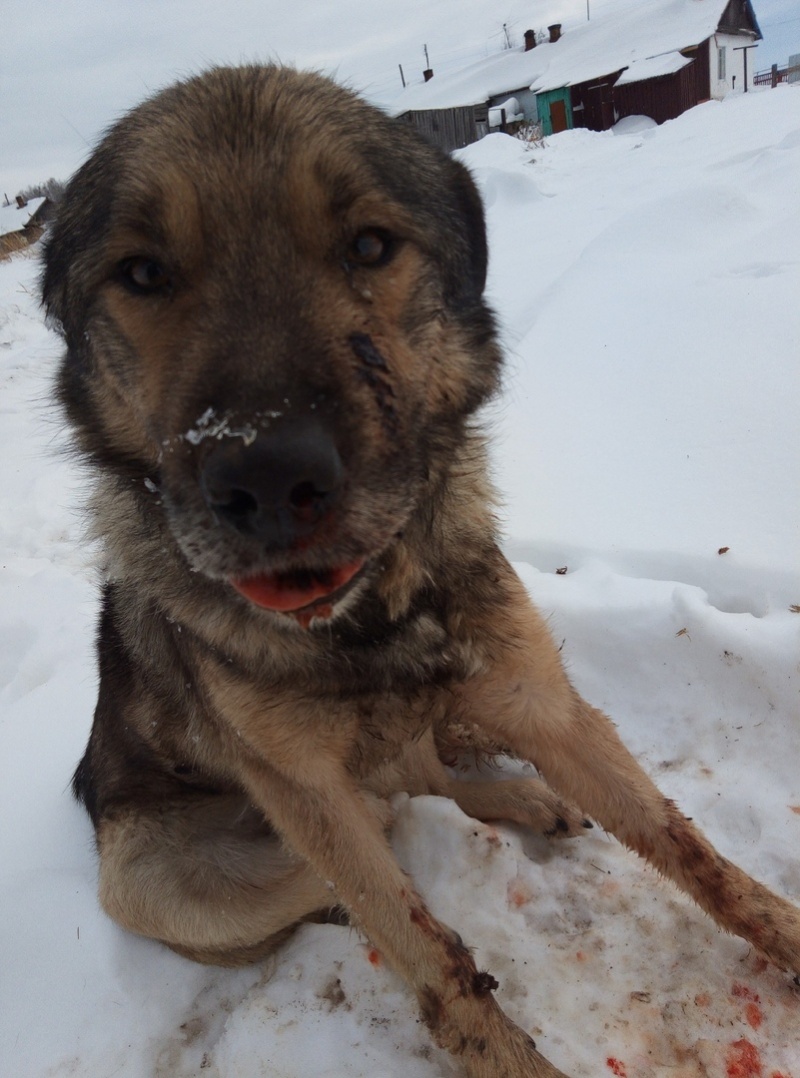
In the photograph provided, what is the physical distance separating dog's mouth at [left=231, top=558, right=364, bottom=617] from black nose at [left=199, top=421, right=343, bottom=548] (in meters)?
0.11

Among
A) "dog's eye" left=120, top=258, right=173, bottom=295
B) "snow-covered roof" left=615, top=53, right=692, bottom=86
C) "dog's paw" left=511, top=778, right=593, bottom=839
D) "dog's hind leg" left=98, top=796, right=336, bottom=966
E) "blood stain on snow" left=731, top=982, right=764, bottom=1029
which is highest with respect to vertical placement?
"snow-covered roof" left=615, top=53, right=692, bottom=86

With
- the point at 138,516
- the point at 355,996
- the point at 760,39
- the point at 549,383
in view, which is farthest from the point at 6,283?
the point at 760,39

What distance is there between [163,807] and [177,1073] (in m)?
0.71

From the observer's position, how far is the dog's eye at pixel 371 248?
1.61 meters

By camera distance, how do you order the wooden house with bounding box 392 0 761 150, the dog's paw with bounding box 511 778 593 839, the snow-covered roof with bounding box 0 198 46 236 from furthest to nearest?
the wooden house with bounding box 392 0 761 150 → the snow-covered roof with bounding box 0 198 46 236 → the dog's paw with bounding box 511 778 593 839

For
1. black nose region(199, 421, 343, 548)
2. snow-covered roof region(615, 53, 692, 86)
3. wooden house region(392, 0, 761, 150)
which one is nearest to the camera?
black nose region(199, 421, 343, 548)

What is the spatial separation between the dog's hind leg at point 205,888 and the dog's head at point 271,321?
1163 mm

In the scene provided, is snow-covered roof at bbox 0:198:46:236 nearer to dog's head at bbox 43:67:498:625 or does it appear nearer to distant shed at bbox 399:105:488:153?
distant shed at bbox 399:105:488:153

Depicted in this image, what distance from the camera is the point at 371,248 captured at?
163 centimetres

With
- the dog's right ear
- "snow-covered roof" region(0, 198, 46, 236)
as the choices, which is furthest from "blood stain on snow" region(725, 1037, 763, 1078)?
"snow-covered roof" region(0, 198, 46, 236)

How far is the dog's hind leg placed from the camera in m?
2.09

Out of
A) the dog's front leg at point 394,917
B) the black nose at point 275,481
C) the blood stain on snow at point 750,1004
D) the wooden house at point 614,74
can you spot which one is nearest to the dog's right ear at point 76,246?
the black nose at point 275,481

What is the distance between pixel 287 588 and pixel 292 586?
0.03ft

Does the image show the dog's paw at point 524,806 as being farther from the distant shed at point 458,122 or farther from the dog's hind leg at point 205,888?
the distant shed at point 458,122
